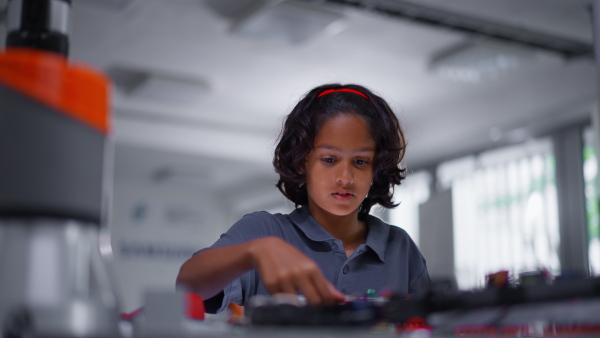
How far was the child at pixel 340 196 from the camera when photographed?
106 centimetres

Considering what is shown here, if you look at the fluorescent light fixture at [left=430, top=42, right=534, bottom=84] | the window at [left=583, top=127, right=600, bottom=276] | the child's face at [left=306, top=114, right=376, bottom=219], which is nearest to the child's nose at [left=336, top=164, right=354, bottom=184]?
the child's face at [left=306, top=114, right=376, bottom=219]

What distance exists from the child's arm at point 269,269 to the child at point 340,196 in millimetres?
144

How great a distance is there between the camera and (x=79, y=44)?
399 cm

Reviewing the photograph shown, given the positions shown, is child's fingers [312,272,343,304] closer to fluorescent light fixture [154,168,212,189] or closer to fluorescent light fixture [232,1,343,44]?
fluorescent light fixture [232,1,343,44]

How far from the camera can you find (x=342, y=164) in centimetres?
117

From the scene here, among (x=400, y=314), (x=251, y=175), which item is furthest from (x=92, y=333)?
(x=251, y=175)

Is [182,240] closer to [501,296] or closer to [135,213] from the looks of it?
[135,213]

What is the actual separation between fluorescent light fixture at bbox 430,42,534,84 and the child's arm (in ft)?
11.1

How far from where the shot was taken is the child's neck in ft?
3.92

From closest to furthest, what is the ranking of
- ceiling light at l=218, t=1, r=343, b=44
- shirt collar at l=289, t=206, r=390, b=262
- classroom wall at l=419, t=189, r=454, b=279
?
classroom wall at l=419, t=189, r=454, b=279, shirt collar at l=289, t=206, r=390, b=262, ceiling light at l=218, t=1, r=343, b=44

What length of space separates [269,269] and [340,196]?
595 millimetres

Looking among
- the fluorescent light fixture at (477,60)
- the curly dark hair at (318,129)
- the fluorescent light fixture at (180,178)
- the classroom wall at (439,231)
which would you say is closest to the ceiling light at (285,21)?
the fluorescent light fixture at (477,60)

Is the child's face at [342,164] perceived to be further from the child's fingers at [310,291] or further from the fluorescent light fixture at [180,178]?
the fluorescent light fixture at [180,178]

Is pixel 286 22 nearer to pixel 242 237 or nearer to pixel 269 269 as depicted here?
pixel 242 237
